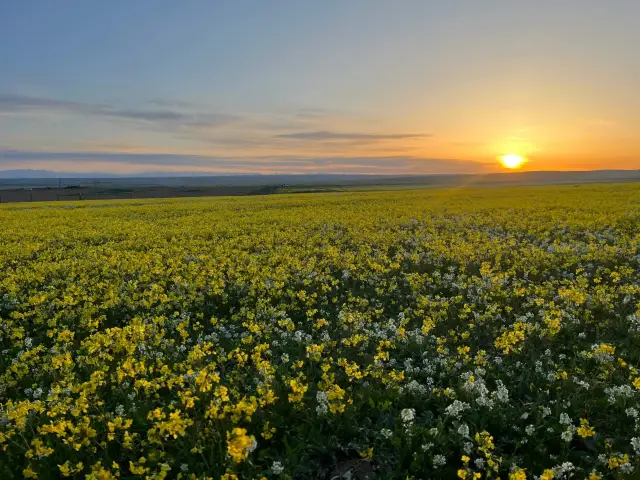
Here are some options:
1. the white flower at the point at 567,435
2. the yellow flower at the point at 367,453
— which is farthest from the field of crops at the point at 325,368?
the yellow flower at the point at 367,453

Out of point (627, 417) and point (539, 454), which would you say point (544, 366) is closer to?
point (627, 417)

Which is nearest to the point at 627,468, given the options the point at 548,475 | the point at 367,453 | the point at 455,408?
the point at 548,475

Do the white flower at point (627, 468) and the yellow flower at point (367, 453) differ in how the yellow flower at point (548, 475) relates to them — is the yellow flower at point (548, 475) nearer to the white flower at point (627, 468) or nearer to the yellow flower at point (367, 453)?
the white flower at point (627, 468)

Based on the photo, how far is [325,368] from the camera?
6.06 meters

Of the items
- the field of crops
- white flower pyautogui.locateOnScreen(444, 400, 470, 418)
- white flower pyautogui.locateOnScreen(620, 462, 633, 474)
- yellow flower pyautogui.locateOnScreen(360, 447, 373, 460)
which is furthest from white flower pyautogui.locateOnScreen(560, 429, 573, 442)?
yellow flower pyautogui.locateOnScreen(360, 447, 373, 460)

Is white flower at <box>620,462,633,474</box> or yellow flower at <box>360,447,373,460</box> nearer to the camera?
white flower at <box>620,462,633,474</box>

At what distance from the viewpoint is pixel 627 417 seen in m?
5.36

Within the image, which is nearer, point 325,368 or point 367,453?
point 367,453

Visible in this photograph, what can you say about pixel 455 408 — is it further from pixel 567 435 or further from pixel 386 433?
pixel 567 435

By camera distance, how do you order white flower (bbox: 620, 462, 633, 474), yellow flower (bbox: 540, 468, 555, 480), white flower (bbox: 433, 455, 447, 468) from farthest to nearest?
white flower (bbox: 433, 455, 447, 468), white flower (bbox: 620, 462, 633, 474), yellow flower (bbox: 540, 468, 555, 480)

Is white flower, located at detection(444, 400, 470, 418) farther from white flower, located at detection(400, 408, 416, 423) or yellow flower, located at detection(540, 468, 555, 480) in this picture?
yellow flower, located at detection(540, 468, 555, 480)

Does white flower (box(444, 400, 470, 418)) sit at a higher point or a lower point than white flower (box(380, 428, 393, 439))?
higher

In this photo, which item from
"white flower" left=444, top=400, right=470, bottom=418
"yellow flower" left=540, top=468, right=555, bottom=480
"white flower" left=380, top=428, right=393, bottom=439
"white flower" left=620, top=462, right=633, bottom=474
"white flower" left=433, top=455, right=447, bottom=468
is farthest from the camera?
"white flower" left=444, top=400, right=470, bottom=418

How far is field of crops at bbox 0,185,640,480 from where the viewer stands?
4.86 m
